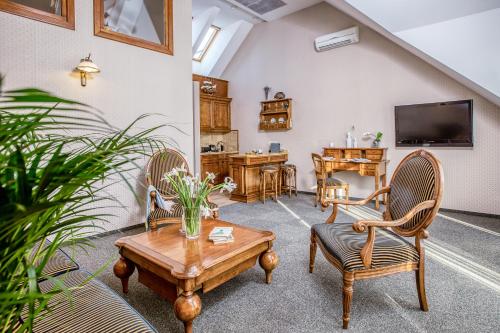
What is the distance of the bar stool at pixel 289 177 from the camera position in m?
6.17

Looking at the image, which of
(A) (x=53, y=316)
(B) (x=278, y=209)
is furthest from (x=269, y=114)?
(A) (x=53, y=316)

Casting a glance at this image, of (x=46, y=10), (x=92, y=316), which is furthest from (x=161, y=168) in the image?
(x=92, y=316)

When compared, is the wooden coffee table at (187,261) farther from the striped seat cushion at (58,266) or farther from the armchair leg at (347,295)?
the armchair leg at (347,295)

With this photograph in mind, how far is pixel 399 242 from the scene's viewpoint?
1.96m

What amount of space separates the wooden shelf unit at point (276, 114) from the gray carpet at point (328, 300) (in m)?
3.99

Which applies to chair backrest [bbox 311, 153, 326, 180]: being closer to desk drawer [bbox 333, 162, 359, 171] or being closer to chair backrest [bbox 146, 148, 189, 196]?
desk drawer [bbox 333, 162, 359, 171]

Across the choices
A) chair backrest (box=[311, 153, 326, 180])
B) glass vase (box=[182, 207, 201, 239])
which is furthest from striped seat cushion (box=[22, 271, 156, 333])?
chair backrest (box=[311, 153, 326, 180])

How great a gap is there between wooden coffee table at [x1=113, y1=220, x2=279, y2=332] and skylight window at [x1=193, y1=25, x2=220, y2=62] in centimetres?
625

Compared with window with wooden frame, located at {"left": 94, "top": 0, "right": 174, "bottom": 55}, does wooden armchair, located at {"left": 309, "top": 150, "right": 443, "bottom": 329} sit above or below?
below

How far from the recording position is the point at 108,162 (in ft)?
1.83

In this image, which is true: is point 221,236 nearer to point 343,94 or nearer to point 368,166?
point 368,166

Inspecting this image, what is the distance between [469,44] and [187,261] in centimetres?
472

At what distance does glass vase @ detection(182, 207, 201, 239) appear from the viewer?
212 cm

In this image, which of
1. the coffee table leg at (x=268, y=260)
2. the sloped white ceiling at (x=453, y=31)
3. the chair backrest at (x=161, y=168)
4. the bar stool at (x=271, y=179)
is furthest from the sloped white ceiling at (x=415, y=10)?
the coffee table leg at (x=268, y=260)
